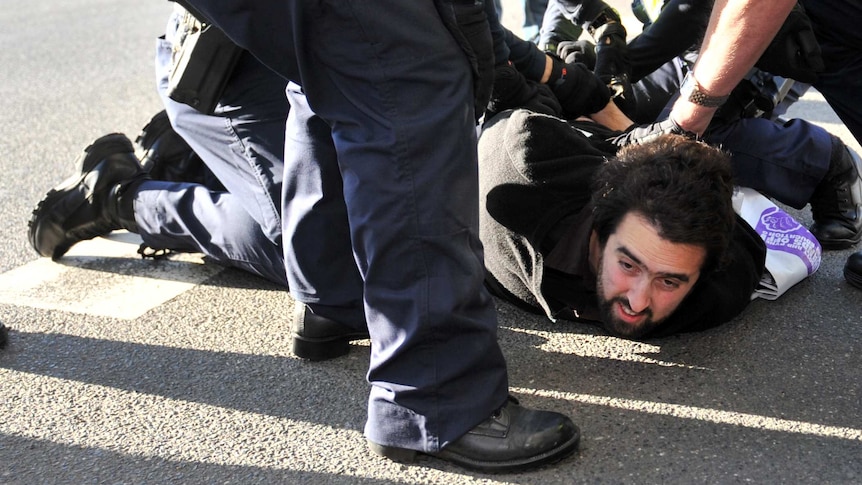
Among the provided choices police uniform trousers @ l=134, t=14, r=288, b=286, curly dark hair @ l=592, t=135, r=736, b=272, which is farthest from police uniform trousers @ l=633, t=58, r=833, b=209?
police uniform trousers @ l=134, t=14, r=288, b=286

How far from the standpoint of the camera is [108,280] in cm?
290

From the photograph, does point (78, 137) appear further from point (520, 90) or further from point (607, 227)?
point (607, 227)

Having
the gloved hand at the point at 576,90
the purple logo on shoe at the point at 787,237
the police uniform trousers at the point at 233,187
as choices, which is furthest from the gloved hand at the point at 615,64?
the police uniform trousers at the point at 233,187

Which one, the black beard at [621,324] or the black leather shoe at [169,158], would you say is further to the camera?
the black leather shoe at [169,158]

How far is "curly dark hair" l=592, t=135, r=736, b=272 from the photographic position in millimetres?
2219

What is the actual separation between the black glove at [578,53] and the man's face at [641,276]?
1151 millimetres

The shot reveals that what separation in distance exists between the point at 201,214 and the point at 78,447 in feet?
2.95

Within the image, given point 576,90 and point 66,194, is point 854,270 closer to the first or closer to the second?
point 576,90

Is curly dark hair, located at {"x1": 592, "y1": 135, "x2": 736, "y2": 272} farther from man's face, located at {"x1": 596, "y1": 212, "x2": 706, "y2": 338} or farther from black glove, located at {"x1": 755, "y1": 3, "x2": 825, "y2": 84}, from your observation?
black glove, located at {"x1": 755, "y1": 3, "x2": 825, "y2": 84}

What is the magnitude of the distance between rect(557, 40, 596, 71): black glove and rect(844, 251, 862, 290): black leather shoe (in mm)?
1094

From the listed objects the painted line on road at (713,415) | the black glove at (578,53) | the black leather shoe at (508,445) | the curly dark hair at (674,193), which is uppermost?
the curly dark hair at (674,193)

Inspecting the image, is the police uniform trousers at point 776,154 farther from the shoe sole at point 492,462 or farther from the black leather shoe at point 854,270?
the shoe sole at point 492,462

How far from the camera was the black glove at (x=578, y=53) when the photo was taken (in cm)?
327

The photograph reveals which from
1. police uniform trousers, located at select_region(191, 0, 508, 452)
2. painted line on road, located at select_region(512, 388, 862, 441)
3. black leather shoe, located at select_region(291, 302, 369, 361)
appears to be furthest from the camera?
black leather shoe, located at select_region(291, 302, 369, 361)
